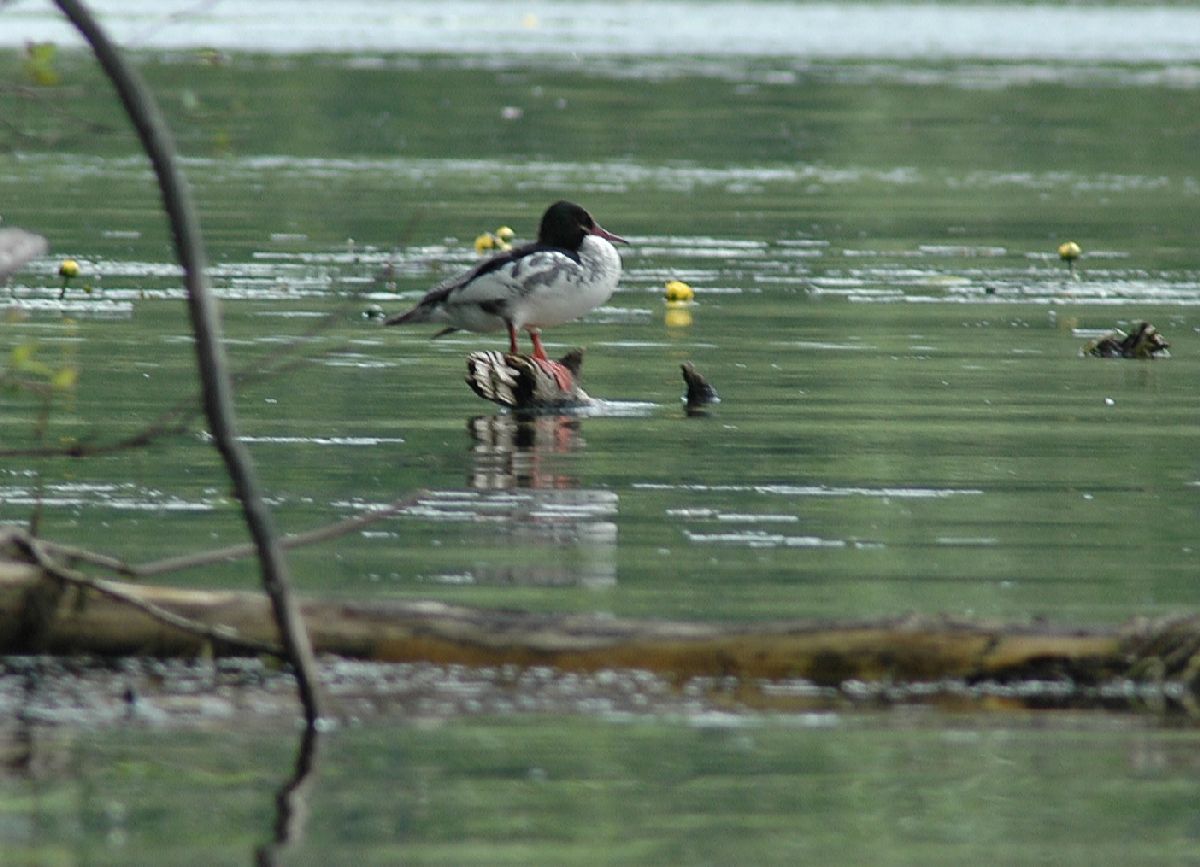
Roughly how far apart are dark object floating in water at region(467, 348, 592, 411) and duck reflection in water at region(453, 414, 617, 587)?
5.3 inches

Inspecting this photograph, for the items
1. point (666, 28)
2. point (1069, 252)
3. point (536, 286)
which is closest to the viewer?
point (536, 286)

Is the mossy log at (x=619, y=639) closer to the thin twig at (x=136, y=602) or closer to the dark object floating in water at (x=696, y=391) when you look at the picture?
the thin twig at (x=136, y=602)

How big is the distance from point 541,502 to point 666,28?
222 ft

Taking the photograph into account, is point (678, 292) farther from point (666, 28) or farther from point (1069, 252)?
point (666, 28)

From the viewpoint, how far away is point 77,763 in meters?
6.95

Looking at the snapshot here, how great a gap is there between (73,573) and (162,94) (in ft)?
113

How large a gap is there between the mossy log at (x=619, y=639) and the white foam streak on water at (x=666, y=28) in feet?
145

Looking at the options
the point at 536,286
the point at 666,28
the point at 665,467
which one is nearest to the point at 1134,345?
the point at 536,286

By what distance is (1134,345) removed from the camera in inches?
635

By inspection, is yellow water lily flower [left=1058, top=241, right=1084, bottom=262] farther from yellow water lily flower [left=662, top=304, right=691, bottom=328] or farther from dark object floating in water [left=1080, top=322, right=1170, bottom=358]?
dark object floating in water [left=1080, top=322, right=1170, bottom=358]

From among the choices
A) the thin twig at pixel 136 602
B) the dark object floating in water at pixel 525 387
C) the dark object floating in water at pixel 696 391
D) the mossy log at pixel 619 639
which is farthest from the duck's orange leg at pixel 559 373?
the thin twig at pixel 136 602

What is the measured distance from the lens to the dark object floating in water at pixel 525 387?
13.9m

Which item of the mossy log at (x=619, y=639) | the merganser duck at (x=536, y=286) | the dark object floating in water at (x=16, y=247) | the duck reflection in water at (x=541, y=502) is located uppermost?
the dark object floating in water at (x=16, y=247)

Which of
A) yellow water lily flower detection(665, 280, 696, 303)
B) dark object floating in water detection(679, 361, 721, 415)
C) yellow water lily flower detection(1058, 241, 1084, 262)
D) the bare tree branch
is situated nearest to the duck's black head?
dark object floating in water detection(679, 361, 721, 415)
